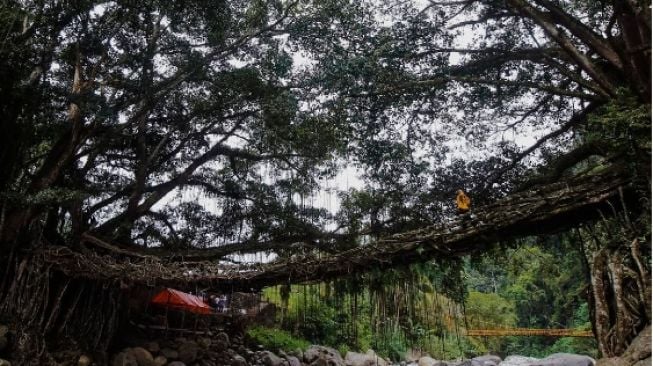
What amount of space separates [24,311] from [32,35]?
315 centimetres

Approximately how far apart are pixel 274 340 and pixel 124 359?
4.07m

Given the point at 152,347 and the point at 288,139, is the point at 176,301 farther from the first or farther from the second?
the point at 288,139

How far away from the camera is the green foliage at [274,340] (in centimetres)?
1013

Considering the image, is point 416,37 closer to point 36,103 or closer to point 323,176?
point 323,176

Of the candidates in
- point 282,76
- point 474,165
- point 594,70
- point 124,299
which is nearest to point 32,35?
point 282,76

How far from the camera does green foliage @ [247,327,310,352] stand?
1013cm

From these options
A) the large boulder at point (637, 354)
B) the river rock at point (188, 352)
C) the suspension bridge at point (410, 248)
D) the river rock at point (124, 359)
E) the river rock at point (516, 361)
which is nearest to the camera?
the large boulder at point (637, 354)

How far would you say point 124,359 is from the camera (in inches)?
268

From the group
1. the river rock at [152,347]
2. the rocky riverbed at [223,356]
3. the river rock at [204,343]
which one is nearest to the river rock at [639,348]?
the rocky riverbed at [223,356]

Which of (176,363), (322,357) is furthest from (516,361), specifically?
(176,363)

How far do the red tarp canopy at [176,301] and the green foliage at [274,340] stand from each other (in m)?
2.00

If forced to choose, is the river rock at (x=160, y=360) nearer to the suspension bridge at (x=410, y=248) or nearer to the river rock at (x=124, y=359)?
the river rock at (x=124, y=359)

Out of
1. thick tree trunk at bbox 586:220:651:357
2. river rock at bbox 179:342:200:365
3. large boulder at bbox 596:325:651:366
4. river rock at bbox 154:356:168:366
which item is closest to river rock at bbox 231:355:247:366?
river rock at bbox 179:342:200:365

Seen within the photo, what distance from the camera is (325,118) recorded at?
19.0 feet
